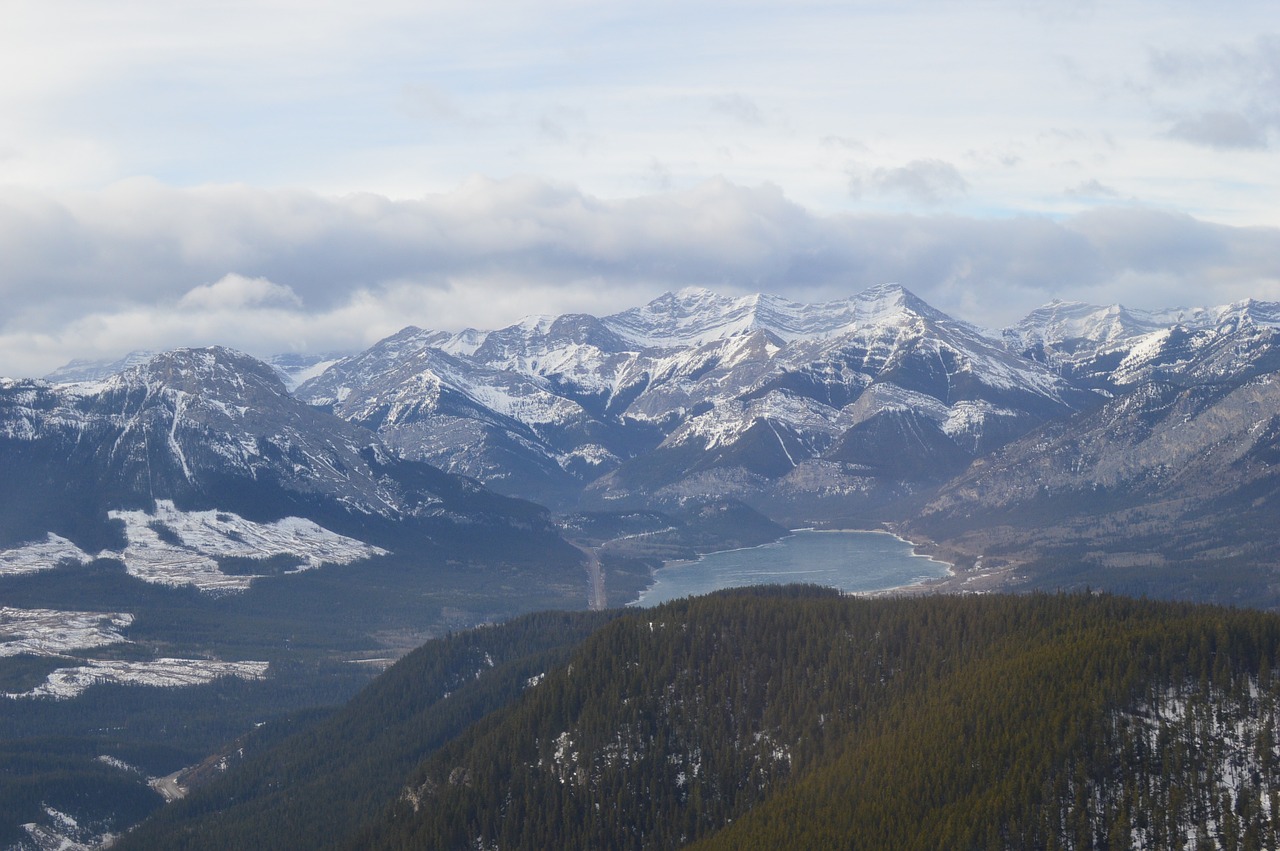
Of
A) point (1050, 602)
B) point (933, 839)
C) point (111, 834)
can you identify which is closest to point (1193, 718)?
point (933, 839)

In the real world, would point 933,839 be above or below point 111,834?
above

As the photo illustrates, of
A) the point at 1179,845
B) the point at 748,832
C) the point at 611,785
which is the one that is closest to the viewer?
the point at 1179,845

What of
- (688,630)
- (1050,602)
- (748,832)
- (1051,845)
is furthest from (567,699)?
(1051,845)

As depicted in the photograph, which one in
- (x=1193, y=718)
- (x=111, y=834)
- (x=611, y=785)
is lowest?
(x=111, y=834)

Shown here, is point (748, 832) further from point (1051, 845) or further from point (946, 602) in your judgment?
point (946, 602)

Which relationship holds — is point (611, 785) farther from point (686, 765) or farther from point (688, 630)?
point (688, 630)

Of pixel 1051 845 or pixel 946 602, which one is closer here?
pixel 1051 845

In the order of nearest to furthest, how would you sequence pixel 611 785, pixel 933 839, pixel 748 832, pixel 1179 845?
pixel 1179 845 → pixel 933 839 → pixel 748 832 → pixel 611 785
